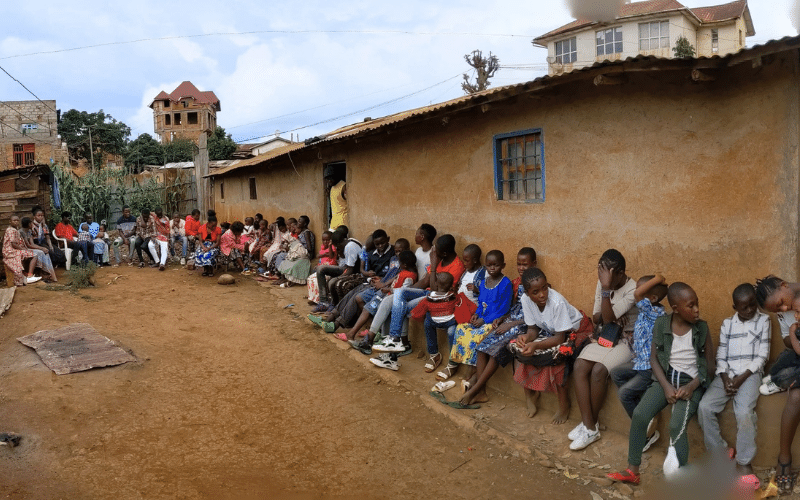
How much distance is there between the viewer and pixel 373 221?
30.1 feet

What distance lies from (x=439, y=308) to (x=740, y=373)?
9.69 ft

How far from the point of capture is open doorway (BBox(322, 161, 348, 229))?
1041 centimetres

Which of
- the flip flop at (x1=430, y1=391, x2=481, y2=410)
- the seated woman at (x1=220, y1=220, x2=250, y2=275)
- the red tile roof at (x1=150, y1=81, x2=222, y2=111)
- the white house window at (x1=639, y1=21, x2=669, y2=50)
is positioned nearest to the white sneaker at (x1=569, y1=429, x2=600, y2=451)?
the flip flop at (x1=430, y1=391, x2=481, y2=410)

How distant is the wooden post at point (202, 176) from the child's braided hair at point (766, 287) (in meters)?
17.7

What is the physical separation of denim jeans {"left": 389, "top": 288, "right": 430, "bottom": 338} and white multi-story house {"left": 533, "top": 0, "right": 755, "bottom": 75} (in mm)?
17172

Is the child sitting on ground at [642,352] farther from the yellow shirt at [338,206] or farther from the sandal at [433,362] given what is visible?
the yellow shirt at [338,206]

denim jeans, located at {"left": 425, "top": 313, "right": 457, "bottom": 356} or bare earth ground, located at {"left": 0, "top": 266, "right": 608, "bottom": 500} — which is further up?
denim jeans, located at {"left": 425, "top": 313, "right": 457, "bottom": 356}

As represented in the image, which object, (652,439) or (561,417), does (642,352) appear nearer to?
(652,439)

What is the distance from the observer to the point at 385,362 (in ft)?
21.4

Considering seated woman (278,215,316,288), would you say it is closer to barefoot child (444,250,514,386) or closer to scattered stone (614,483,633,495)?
barefoot child (444,250,514,386)

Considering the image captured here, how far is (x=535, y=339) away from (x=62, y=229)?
36.1 ft

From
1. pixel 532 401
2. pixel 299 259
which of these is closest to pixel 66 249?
pixel 299 259

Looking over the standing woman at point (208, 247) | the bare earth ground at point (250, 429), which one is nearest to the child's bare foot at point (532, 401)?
the bare earth ground at point (250, 429)

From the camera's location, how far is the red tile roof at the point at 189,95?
56125 millimetres
